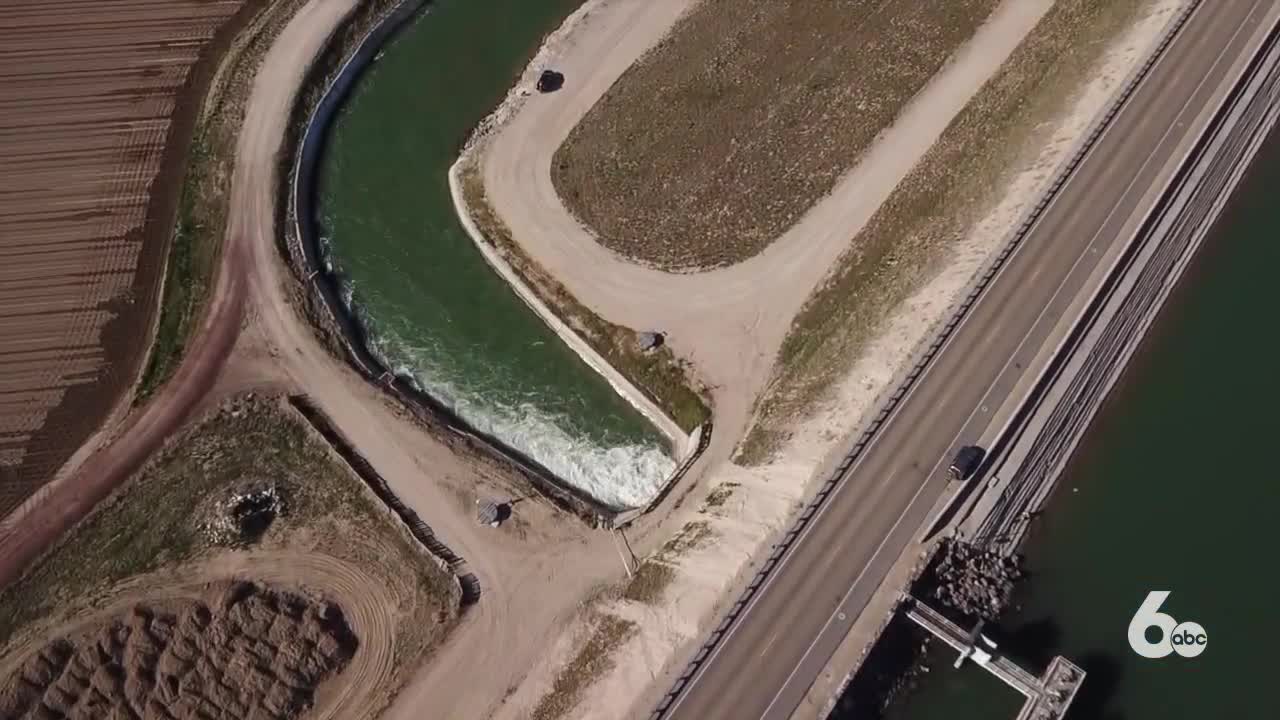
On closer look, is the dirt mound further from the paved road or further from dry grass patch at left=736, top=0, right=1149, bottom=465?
dry grass patch at left=736, top=0, right=1149, bottom=465

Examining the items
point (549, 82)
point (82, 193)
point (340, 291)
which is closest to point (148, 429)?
point (340, 291)

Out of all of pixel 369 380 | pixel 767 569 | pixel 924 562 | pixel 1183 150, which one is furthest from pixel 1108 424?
pixel 369 380

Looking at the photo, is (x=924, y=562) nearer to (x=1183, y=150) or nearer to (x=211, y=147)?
(x=1183, y=150)

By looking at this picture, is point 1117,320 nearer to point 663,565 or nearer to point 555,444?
point 663,565

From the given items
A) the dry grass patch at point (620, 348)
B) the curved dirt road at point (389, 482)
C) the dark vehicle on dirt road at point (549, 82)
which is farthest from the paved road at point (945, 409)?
the dark vehicle on dirt road at point (549, 82)

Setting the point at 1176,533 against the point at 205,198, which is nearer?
the point at 1176,533

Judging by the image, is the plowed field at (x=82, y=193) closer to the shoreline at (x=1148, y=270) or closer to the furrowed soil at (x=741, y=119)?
the furrowed soil at (x=741, y=119)

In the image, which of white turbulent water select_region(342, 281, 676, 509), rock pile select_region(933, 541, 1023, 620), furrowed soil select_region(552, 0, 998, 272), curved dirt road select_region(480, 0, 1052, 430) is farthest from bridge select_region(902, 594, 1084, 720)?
furrowed soil select_region(552, 0, 998, 272)
